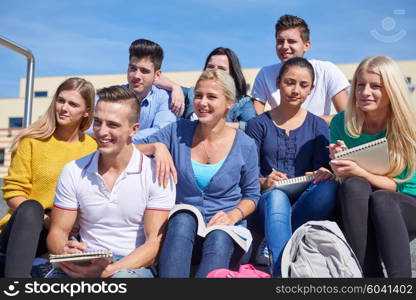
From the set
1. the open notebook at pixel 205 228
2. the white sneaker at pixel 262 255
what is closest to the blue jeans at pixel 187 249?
the open notebook at pixel 205 228

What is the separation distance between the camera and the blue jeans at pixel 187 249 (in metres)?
2.59

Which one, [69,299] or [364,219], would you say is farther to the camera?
[364,219]

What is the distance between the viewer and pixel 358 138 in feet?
10.5

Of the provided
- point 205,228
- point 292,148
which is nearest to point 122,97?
point 205,228

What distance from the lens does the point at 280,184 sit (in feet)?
10.3

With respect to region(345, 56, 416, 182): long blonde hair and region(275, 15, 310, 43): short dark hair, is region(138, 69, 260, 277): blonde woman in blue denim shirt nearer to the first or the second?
region(345, 56, 416, 182): long blonde hair

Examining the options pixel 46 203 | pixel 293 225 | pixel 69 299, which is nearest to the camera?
pixel 69 299

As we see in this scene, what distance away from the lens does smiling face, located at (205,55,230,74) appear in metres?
4.33

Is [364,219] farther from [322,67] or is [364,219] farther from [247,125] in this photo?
[322,67]

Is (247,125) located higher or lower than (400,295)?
higher

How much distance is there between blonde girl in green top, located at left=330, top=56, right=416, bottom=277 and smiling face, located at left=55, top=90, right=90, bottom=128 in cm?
151

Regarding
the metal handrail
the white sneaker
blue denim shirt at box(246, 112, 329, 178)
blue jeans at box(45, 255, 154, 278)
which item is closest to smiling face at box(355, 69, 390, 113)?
blue denim shirt at box(246, 112, 329, 178)

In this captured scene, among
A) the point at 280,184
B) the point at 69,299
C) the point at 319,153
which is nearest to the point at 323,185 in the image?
the point at 280,184

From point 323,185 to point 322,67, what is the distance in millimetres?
1598
